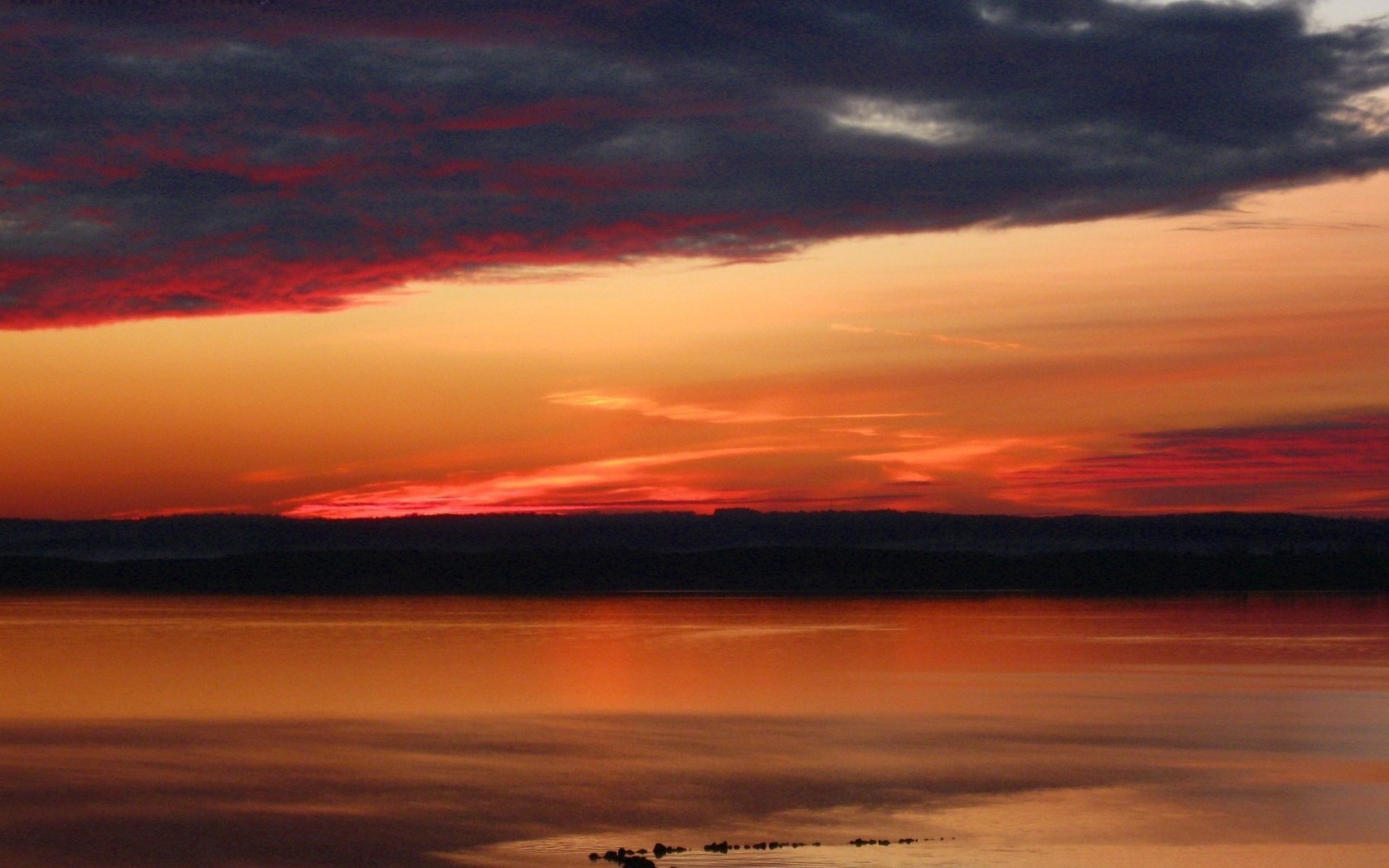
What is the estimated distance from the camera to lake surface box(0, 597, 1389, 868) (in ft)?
55.8

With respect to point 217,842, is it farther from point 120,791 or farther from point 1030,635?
point 1030,635

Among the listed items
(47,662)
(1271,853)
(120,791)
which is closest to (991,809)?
(1271,853)

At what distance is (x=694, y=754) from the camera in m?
24.2

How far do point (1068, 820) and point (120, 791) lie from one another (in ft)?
38.9

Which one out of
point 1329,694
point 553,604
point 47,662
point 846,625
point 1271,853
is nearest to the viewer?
point 1271,853

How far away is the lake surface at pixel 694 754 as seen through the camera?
55.8ft

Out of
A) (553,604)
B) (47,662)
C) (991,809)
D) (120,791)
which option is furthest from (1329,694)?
(553,604)

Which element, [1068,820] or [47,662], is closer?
[1068,820]

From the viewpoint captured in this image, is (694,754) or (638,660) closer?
(694,754)

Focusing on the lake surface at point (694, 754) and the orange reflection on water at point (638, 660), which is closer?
the lake surface at point (694, 754)

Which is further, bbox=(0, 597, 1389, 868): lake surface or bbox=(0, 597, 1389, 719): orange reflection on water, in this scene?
bbox=(0, 597, 1389, 719): orange reflection on water

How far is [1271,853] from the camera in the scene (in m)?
16.5

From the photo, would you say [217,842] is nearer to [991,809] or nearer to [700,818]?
[700,818]

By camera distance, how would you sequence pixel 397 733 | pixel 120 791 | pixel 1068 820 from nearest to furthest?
pixel 1068 820
pixel 120 791
pixel 397 733
